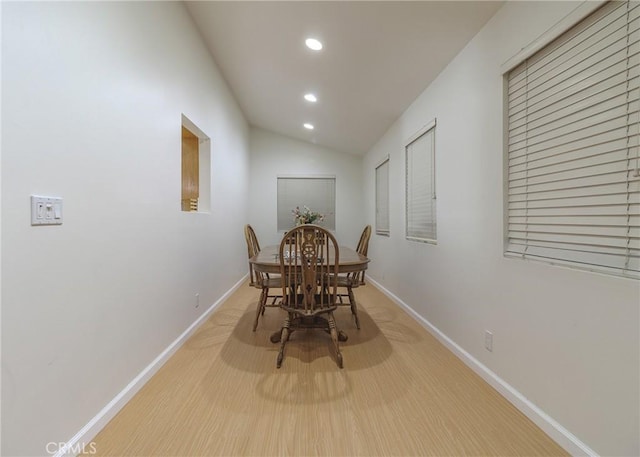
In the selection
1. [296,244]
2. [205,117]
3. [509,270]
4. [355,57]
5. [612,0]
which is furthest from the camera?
[205,117]

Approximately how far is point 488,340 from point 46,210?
2399mm

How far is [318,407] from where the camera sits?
1.51 m

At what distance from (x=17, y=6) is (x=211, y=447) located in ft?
6.18

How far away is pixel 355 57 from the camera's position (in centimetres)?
244

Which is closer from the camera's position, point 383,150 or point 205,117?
point 205,117

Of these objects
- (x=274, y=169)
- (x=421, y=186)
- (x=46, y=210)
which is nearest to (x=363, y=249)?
(x=421, y=186)

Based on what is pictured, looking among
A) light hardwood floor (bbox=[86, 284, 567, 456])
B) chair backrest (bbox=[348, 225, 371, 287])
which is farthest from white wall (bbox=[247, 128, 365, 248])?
light hardwood floor (bbox=[86, 284, 567, 456])

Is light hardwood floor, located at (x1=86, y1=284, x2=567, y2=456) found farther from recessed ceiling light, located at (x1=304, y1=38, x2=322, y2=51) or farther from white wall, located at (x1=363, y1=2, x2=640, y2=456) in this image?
recessed ceiling light, located at (x1=304, y1=38, x2=322, y2=51)

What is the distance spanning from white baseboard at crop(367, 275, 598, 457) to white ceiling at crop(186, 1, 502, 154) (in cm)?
226

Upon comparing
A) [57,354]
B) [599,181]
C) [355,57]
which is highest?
[355,57]

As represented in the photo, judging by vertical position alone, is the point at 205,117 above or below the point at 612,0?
above

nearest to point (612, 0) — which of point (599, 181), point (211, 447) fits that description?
point (599, 181)

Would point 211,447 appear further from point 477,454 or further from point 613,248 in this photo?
point 613,248

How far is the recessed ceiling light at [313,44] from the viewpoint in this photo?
2371mm
